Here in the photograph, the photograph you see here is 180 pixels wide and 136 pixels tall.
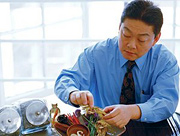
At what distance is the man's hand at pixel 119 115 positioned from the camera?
103cm

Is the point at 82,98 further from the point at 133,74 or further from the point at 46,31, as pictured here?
the point at 46,31

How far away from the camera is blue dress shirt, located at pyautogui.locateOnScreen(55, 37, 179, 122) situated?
1256 mm

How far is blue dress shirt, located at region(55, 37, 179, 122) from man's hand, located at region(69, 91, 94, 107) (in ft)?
0.30

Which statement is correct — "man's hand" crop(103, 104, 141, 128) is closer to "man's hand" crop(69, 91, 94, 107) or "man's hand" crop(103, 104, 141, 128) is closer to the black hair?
"man's hand" crop(69, 91, 94, 107)

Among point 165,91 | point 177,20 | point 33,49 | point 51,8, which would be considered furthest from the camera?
point 33,49

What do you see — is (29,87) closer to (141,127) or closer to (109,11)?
(109,11)

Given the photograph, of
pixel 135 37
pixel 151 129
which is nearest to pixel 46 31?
pixel 135 37

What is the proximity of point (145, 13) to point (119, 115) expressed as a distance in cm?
45

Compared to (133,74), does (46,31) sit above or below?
above

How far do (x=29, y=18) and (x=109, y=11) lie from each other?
1070 millimetres

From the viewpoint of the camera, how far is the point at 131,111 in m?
1.13

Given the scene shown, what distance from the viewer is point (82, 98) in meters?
1.08

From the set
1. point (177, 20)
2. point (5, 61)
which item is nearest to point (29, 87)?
point (5, 61)

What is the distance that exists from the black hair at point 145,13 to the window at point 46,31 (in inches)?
68.3
